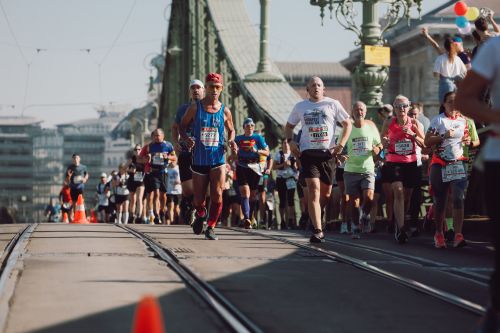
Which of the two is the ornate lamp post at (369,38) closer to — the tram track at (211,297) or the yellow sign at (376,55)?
the yellow sign at (376,55)

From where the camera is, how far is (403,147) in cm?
1551

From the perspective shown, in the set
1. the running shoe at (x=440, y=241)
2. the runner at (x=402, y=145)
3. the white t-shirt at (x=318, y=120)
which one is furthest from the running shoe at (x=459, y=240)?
the white t-shirt at (x=318, y=120)

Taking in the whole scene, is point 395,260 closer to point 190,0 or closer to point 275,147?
point 275,147

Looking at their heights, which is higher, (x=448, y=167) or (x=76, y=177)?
(x=76, y=177)

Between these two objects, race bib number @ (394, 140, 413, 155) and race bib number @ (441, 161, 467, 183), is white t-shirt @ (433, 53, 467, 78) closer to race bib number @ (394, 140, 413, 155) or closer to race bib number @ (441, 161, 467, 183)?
race bib number @ (394, 140, 413, 155)

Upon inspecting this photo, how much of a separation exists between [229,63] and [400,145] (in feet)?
103

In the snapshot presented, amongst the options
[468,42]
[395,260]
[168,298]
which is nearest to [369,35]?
[395,260]

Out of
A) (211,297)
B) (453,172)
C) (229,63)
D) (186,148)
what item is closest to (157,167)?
(186,148)

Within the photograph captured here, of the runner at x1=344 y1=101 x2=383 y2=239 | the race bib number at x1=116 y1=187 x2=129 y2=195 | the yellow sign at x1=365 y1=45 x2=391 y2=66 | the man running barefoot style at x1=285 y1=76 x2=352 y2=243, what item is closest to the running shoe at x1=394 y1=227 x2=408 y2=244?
the man running barefoot style at x1=285 y1=76 x2=352 y2=243

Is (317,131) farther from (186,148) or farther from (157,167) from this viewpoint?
(157,167)

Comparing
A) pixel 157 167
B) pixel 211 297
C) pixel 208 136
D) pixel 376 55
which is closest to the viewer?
pixel 211 297

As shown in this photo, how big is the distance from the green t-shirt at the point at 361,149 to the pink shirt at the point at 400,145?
38.5 inches

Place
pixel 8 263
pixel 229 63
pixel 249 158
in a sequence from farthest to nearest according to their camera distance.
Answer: pixel 229 63 → pixel 249 158 → pixel 8 263

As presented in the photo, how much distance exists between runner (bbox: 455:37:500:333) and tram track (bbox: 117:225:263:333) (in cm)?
158
